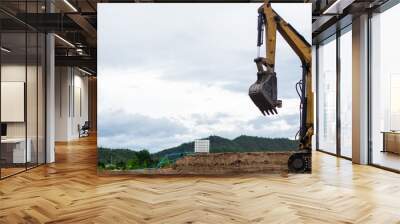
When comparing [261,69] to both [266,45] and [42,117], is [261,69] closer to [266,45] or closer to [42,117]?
[266,45]

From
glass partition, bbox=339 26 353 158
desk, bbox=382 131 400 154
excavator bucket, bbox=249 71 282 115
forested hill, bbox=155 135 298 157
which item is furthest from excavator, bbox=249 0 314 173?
glass partition, bbox=339 26 353 158

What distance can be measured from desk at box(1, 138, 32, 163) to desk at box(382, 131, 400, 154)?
6737mm

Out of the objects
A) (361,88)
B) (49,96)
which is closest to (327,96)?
(361,88)

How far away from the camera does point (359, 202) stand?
4.72 metres

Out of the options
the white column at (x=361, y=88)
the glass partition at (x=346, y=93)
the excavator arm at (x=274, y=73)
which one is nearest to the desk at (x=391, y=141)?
the white column at (x=361, y=88)

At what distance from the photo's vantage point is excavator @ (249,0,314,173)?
22.6 ft

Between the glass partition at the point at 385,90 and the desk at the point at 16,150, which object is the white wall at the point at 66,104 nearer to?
the desk at the point at 16,150

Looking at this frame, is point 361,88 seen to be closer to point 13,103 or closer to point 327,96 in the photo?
point 327,96

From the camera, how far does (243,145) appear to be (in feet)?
22.9

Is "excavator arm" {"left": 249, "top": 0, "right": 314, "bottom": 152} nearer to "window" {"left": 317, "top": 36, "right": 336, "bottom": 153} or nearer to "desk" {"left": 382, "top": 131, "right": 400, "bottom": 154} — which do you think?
"desk" {"left": 382, "top": 131, "right": 400, "bottom": 154}

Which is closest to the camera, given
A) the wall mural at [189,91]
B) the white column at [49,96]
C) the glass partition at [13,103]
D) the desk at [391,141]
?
the glass partition at [13,103]

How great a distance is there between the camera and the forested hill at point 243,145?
694cm

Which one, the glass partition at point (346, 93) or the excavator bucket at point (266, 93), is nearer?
the excavator bucket at point (266, 93)

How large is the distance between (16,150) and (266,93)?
14.7 feet
